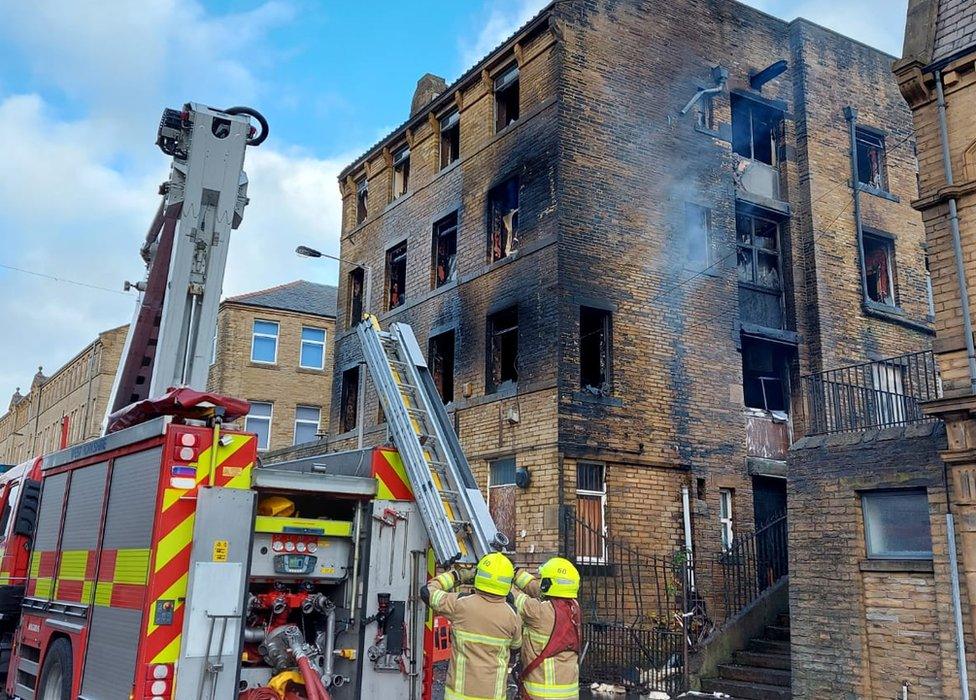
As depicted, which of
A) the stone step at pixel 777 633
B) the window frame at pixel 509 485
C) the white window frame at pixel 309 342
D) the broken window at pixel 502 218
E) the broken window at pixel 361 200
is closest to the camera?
the stone step at pixel 777 633

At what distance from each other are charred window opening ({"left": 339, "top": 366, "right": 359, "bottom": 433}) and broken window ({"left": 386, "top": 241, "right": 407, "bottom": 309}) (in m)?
1.93

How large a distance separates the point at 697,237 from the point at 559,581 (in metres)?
11.8

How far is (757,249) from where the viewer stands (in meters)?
18.0

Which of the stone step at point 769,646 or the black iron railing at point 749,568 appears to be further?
the black iron railing at point 749,568

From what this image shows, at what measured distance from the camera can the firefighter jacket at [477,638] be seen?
234 inches

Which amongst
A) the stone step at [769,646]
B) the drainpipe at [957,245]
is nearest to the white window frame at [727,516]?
the stone step at [769,646]

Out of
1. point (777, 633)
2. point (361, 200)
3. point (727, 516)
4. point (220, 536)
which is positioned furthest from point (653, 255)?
point (220, 536)

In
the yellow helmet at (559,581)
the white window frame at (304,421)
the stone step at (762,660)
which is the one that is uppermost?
the white window frame at (304,421)

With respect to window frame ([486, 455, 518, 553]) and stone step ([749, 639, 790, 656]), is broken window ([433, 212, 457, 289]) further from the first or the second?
stone step ([749, 639, 790, 656])

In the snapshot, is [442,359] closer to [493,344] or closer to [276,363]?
[493,344]

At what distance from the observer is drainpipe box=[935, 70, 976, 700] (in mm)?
8992

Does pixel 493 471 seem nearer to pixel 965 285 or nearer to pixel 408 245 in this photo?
pixel 408 245

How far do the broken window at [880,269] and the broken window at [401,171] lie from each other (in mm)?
10401

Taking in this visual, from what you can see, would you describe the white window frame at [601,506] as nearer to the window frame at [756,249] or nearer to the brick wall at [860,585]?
the brick wall at [860,585]
